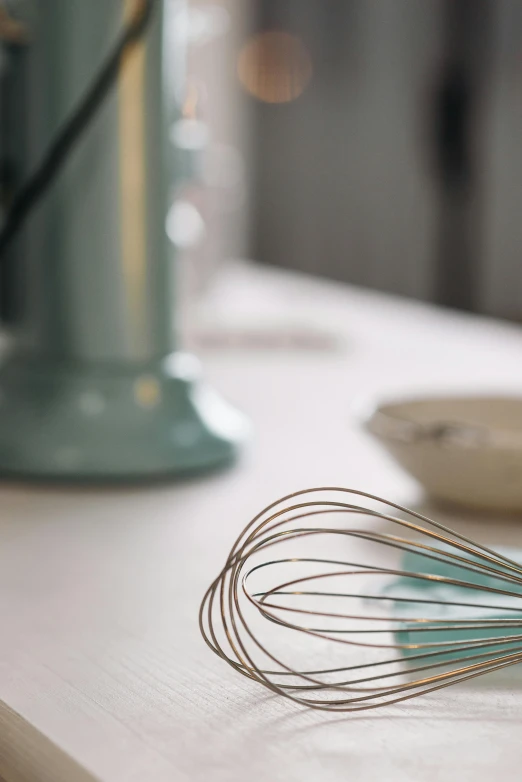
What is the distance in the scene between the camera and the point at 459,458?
1.38 ft

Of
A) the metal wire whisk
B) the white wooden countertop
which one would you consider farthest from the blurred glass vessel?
the metal wire whisk

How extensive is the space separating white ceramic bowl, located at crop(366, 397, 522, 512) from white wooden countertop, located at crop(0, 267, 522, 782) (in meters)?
0.01

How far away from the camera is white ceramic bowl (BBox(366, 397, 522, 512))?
0.41 metres

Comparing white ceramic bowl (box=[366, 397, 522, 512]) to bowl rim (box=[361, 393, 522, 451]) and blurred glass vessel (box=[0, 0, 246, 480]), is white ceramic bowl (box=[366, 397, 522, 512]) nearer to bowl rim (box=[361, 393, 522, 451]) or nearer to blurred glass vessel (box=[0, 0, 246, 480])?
bowl rim (box=[361, 393, 522, 451])

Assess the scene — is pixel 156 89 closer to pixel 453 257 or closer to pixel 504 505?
pixel 504 505

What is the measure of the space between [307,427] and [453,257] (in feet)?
5.32

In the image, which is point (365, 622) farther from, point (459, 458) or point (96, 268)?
point (96, 268)

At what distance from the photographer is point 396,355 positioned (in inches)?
→ 33.9

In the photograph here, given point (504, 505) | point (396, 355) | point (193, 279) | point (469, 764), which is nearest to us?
point (469, 764)

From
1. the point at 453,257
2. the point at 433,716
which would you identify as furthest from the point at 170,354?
the point at 453,257

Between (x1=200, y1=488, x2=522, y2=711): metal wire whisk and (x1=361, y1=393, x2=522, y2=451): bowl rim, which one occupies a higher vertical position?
(x1=361, y1=393, x2=522, y2=451): bowl rim

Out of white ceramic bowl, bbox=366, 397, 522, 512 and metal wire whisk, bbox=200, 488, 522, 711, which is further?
white ceramic bowl, bbox=366, 397, 522, 512

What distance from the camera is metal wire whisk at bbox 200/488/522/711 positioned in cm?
27

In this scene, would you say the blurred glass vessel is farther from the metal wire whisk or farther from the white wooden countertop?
the metal wire whisk
